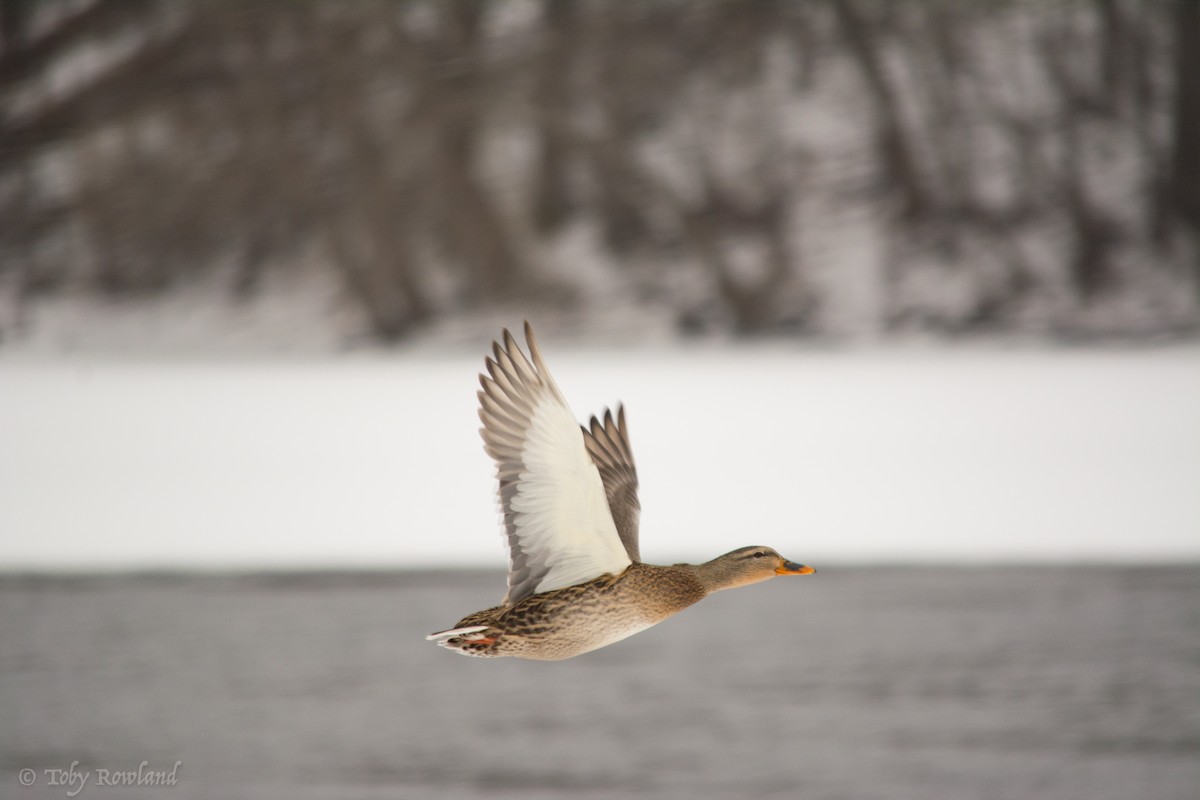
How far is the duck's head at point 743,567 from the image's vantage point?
0.59 meters

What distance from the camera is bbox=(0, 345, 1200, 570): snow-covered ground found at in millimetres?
1387

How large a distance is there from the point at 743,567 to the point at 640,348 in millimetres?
6559

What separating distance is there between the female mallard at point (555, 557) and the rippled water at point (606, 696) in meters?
2.36

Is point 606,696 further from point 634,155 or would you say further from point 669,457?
point 634,155

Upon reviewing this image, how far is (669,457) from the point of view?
1751 mm

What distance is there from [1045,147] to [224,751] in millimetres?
7102

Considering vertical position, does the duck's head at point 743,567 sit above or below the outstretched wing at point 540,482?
below

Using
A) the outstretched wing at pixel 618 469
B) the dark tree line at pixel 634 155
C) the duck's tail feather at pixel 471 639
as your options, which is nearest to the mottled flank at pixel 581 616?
the duck's tail feather at pixel 471 639

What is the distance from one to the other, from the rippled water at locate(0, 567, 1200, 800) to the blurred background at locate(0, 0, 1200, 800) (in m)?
0.02

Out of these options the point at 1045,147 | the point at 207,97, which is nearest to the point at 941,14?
the point at 1045,147

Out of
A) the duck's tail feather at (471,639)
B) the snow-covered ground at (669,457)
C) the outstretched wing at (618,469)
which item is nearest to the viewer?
the duck's tail feather at (471,639)
